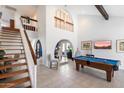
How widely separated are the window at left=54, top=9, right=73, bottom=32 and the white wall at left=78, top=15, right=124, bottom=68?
0.98 meters

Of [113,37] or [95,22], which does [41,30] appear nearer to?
[95,22]

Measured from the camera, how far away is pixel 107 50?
7.76m

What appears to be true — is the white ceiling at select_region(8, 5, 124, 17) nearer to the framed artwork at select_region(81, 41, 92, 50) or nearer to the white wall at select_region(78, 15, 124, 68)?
the white wall at select_region(78, 15, 124, 68)

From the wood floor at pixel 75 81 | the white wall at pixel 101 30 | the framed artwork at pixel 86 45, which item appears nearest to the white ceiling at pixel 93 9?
the white wall at pixel 101 30

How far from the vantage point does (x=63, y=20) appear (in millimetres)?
8453

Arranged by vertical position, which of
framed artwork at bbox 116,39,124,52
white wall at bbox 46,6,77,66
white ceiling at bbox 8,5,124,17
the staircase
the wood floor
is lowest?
the wood floor

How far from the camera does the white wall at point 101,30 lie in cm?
726

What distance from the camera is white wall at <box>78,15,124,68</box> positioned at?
726 centimetres

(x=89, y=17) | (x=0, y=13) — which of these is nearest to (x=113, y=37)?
(x=89, y=17)

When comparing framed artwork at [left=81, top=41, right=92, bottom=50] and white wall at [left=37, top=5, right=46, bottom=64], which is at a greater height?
white wall at [left=37, top=5, right=46, bottom=64]

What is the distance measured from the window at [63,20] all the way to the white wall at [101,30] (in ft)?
3.22

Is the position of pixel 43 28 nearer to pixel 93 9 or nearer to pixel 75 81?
pixel 93 9

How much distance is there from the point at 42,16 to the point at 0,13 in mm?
3292

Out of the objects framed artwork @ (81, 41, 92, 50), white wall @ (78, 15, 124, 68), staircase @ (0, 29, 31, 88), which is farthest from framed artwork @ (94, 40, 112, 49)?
staircase @ (0, 29, 31, 88)
